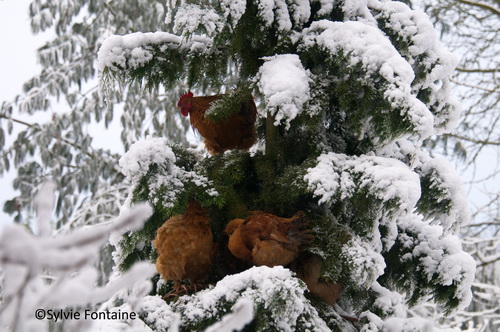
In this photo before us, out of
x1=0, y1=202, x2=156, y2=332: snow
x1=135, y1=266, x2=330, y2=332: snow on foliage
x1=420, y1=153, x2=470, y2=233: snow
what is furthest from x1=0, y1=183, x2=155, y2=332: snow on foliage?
x1=420, y1=153, x2=470, y2=233: snow

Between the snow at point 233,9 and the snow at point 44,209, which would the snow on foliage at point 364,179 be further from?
the snow at point 44,209

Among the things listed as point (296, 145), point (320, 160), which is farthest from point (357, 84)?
point (296, 145)

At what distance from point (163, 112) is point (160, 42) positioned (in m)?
5.93

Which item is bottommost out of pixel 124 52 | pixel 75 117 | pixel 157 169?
pixel 75 117

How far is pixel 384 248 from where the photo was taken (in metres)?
1.84

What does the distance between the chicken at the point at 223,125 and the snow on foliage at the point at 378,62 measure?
336 millimetres

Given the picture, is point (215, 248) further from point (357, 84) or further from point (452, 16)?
point (452, 16)

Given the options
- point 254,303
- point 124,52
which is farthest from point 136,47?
point 254,303

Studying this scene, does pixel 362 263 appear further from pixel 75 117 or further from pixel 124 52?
pixel 75 117

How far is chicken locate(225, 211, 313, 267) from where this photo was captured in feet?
4.99

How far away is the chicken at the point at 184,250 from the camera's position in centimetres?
160

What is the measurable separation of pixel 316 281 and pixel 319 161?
0.35 meters

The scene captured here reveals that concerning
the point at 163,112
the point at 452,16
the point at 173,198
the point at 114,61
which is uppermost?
the point at 114,61

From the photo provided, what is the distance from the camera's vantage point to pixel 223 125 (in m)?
1.82
